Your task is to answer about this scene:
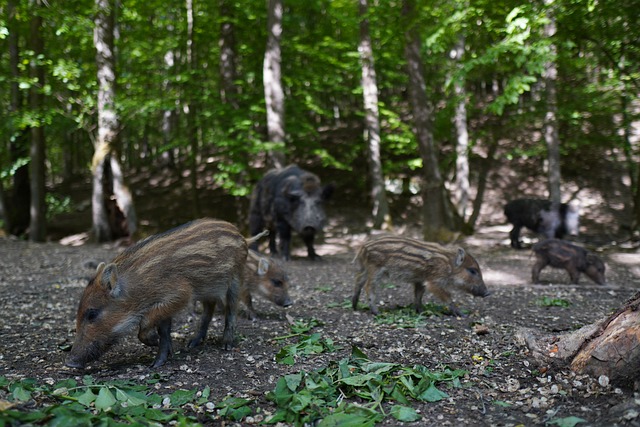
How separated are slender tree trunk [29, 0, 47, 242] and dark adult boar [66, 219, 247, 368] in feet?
35.9

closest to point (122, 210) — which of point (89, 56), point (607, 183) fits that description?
point (89, 56)

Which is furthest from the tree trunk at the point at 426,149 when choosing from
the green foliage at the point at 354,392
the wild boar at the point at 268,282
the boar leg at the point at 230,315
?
the green foliage at the point at 354,392

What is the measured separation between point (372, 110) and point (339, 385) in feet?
38.3

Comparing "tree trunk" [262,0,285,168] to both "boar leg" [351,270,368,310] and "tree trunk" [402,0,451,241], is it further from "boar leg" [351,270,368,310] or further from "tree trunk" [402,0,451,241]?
"boar leg" [351,270,368,310]

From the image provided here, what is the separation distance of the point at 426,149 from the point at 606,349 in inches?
343

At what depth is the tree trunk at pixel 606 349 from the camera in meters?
3.27

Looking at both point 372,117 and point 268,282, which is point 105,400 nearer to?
point 268,282

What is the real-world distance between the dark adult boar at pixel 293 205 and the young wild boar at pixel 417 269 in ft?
14.9

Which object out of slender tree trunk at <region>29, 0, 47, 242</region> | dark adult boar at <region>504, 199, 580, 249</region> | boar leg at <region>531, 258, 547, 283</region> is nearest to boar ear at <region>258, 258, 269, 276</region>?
boar leg at <region>531, 258, 547, 283</region>

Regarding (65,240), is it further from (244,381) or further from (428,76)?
(244,381)

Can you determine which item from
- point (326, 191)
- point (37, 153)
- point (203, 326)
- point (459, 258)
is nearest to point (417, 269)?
point (459, 258)

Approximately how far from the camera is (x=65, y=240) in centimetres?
1655

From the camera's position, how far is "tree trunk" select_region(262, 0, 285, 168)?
1262cm

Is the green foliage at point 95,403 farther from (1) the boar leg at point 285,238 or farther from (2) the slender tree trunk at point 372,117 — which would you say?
(2) the slender tree trunk at point 372,117
